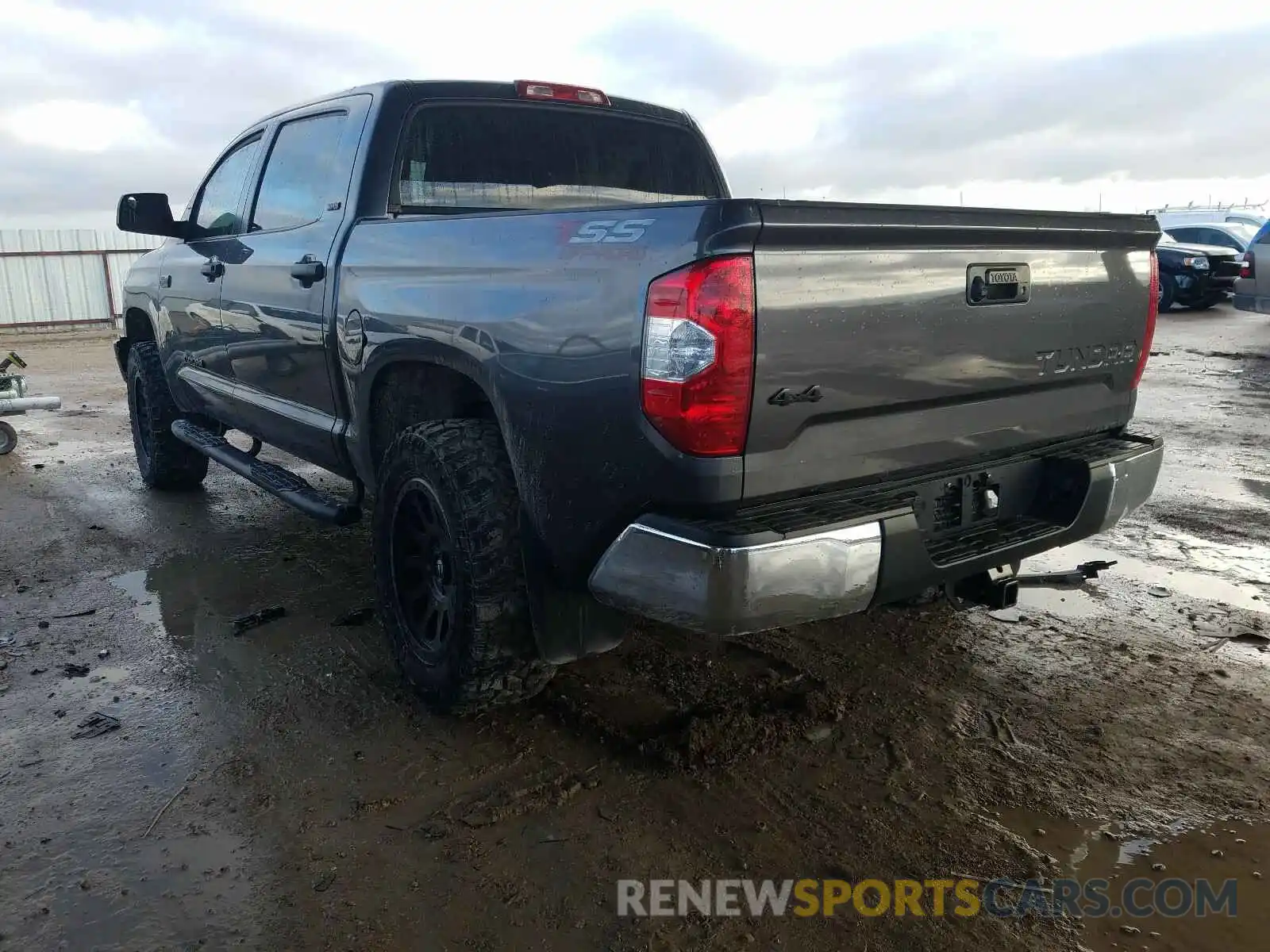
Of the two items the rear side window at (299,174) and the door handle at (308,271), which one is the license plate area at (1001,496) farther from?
the rear side window at (299,174)

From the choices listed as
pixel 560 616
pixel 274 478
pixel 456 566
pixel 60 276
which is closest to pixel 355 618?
pixel 274 478

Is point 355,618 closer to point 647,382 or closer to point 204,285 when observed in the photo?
point 204,285

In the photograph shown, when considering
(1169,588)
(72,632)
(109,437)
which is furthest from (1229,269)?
(72,632)

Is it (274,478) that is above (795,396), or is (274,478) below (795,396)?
below

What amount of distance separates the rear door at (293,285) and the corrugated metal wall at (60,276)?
1749cm

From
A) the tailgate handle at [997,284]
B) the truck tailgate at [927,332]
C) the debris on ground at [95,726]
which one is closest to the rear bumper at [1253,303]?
the truck tailgate at [927,332]

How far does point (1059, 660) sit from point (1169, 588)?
979 mm

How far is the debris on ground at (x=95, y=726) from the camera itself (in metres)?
3.05

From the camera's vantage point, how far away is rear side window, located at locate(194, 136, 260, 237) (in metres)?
4.58

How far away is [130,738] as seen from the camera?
119 inches

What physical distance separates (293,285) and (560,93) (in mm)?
1314

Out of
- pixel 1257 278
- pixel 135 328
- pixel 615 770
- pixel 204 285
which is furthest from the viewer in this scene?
pixel 1257 278

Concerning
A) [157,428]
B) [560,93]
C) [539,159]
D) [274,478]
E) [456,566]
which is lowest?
[157,428]

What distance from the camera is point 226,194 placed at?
481 centimetres
